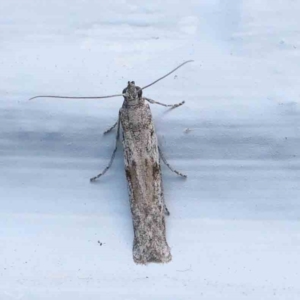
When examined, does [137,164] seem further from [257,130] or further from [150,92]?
[257,130]

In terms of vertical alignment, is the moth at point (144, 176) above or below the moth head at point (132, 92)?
below

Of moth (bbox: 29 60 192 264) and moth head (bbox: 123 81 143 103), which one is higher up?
moth head (bbox: 123 81 143 103)

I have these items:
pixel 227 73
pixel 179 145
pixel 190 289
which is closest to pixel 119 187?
pixel 179 145

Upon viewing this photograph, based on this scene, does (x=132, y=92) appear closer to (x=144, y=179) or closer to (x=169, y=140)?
(x=169, y=140)

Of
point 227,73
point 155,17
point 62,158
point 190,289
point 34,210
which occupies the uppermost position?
point 155,17

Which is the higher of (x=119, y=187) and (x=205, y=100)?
(x=205, y=100)
